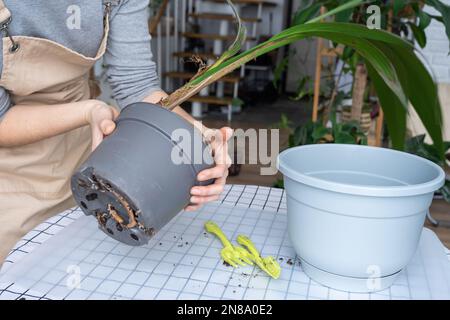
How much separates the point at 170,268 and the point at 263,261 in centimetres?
12

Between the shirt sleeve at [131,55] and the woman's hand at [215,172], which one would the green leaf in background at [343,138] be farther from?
the woman's hand at [215,172]

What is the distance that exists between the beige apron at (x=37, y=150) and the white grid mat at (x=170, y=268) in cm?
8

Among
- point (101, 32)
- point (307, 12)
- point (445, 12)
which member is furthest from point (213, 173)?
point (307, 12)

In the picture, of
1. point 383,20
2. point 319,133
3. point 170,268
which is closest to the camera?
point 170,268

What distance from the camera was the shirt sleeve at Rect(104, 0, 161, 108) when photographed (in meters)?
0.83

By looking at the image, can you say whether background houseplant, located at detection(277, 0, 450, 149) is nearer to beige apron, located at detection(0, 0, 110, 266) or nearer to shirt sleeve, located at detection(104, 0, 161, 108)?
shirt sleeve, located at detection(104, 0, 161, 108)

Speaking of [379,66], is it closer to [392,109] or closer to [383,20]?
[392,109]

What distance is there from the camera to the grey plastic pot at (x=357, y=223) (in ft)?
1.64

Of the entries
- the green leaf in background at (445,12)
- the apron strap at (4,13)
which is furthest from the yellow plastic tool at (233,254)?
the green leaf in background at (445,12)

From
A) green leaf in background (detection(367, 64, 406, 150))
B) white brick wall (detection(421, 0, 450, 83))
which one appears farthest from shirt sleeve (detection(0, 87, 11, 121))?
→ white brick wall (detection(421, 0, 450, 83))

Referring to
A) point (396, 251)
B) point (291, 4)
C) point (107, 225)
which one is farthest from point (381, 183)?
point (291, 4)

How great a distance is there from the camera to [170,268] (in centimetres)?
61

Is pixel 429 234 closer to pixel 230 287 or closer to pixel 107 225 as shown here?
pixel 230 287

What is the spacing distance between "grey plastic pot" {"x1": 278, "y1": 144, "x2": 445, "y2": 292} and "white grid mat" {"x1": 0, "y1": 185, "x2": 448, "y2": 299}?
29 millimetres
